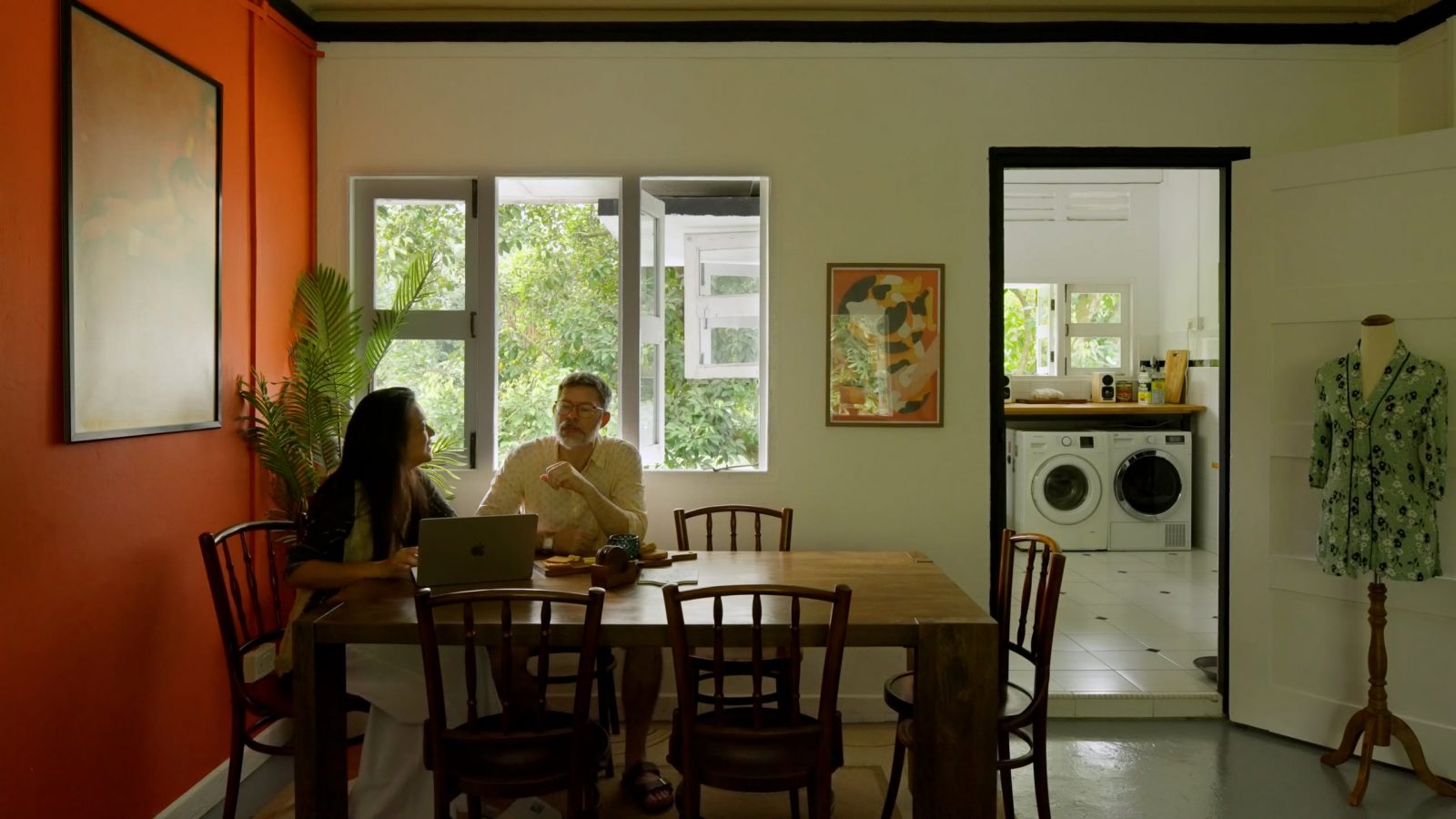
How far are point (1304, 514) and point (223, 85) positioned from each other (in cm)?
399

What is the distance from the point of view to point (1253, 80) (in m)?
3.43

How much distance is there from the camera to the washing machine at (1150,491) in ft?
20.8

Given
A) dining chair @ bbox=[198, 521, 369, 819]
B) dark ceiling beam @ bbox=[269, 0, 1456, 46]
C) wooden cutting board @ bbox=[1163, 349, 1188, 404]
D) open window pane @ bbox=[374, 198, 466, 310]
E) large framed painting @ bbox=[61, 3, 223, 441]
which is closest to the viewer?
large framed painting @ bbox=[61, 3, 223, 441]

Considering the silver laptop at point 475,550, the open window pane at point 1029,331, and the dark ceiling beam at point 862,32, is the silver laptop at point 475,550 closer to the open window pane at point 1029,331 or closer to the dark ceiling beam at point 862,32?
→ the dark ceiling beam at point 862,32

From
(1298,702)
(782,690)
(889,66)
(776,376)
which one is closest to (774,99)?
(889,66)

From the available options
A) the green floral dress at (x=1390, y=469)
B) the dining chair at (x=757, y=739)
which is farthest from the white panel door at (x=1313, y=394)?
the dining chair at (x=757, y=739)

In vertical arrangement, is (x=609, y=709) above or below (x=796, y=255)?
below

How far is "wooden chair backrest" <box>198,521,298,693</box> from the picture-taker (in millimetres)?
2342

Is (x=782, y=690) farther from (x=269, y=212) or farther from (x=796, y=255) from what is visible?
(x=269, y=212)

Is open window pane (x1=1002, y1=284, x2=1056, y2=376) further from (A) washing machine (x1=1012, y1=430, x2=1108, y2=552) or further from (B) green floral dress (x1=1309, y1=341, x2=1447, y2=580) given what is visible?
(B) green floral dress (x1=1309, y1=341, x2=1447, y2=580)

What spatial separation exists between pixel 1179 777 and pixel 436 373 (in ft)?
10.1

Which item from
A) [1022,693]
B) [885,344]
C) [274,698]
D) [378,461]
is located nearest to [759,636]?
[1022,693]

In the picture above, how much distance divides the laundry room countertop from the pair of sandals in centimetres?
435

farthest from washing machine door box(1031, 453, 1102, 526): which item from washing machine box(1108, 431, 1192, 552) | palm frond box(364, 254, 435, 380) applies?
palm frond box(364, 254, 435, 380)
